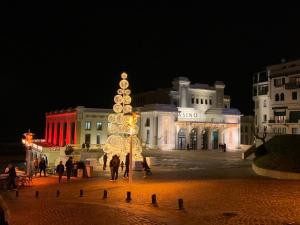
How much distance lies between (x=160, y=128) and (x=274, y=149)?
3596 cm

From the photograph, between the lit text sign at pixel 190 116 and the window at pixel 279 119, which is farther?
the lit text sign at pixel 190 116

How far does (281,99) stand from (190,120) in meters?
15.0

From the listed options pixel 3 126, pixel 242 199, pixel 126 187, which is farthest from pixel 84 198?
pixel 3 126

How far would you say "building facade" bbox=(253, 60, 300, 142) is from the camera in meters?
56.1

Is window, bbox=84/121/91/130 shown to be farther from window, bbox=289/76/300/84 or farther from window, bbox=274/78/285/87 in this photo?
window, bbox=289/76/300/84

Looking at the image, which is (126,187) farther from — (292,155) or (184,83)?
(184,83)

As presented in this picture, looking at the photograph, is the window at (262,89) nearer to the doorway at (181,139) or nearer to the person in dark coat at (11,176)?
the doorway at (181,139)

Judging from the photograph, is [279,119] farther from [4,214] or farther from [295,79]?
[4,214]

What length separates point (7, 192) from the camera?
19.2 m

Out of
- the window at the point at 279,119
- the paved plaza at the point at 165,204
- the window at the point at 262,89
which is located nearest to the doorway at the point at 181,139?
the window at the point at 262,89

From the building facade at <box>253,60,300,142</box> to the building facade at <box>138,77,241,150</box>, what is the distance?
22.0 feet

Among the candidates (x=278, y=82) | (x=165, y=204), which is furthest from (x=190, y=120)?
(x=165, y=204)

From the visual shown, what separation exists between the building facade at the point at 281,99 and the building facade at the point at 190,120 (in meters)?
6.70

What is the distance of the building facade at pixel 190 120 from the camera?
62.7 metres
